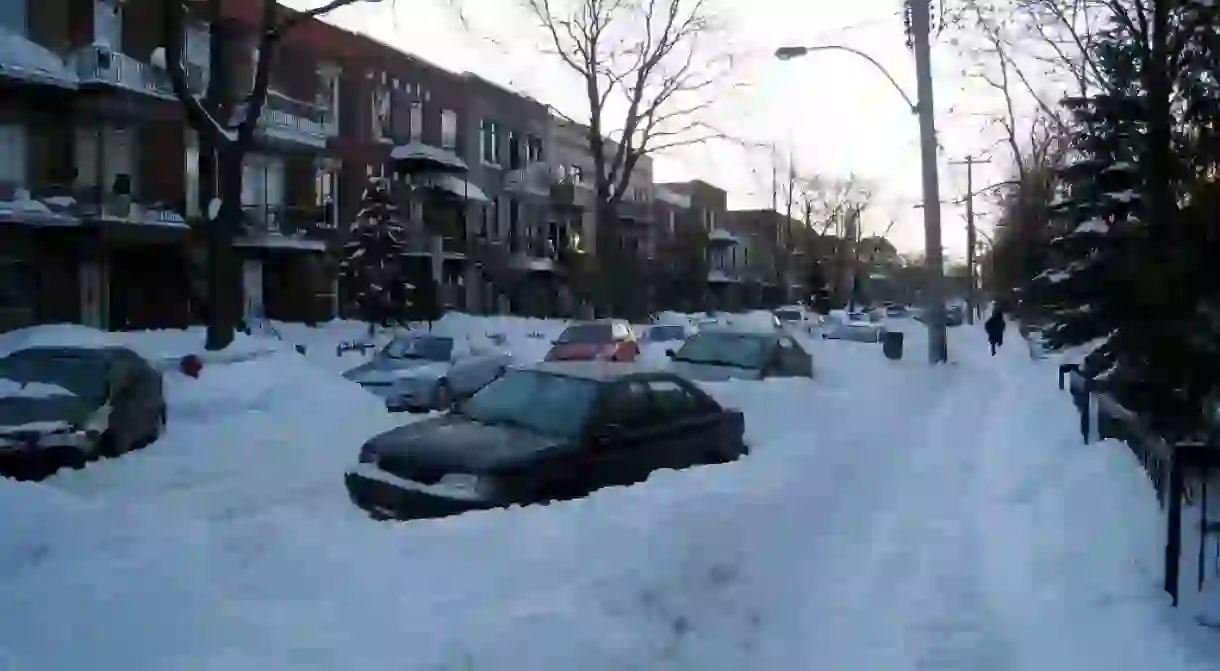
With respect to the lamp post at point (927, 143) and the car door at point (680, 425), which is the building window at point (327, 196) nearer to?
the lamp post at point (927, 143)

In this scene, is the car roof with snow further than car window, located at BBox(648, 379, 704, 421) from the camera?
No

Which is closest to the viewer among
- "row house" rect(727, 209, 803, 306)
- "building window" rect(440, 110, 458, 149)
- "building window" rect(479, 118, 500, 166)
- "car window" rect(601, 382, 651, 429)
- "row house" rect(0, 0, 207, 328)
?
"car window" rect(601, 382, 651, 429)

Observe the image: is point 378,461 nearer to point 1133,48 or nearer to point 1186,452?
point 1186,452

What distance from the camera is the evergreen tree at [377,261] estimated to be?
38750 millimetres

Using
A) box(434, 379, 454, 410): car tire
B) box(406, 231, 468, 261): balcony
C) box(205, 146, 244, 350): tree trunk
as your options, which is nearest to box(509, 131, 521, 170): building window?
box(406, 231, 468, 261): balcony

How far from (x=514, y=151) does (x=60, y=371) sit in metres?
44.2

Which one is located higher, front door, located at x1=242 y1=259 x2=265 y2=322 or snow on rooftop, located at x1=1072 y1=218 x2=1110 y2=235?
snow on rooftop, located at x1=1072 y1=218 x2=1110 y2=235

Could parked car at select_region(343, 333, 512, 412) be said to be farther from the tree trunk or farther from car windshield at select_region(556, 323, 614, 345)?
the tree trunk

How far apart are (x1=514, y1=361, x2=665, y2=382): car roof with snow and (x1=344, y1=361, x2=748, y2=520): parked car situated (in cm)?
1

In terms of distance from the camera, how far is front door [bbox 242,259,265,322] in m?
36.3

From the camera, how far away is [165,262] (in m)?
32.4

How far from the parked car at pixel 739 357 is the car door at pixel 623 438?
25.7 feet

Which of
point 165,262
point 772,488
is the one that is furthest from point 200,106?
point 772,488

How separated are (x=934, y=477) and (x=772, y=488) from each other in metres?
3.08
